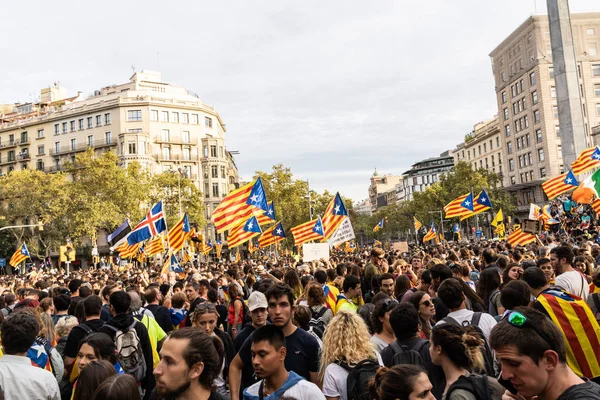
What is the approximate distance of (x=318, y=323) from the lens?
632 centimetres

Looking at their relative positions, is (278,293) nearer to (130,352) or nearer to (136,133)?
(130,352)

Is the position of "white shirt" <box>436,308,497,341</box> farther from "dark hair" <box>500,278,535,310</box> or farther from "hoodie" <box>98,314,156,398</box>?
"hoodie" <box>98,314,156,398</box>

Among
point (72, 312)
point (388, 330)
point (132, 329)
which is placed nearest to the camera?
point (388, 330)

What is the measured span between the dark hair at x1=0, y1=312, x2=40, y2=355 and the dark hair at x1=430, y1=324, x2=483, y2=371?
11.0 feet

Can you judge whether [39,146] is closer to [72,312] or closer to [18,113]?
[18,113]

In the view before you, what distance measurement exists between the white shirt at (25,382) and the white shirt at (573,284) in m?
6.03

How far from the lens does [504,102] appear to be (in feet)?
256

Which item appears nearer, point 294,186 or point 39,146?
point 294,186

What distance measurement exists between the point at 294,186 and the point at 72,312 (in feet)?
180

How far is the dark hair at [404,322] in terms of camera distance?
4672mm

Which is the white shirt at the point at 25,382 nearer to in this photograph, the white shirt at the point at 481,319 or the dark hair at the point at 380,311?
the dark hair at the point at 380,311

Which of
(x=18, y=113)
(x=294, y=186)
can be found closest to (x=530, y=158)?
(x=294, y=186)

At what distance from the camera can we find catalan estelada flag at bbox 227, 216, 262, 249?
15695 millimetres

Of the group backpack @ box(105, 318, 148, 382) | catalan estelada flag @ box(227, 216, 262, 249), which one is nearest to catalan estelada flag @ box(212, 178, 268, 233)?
catalan estelada flag @ box(227, 216, 262, 249)
